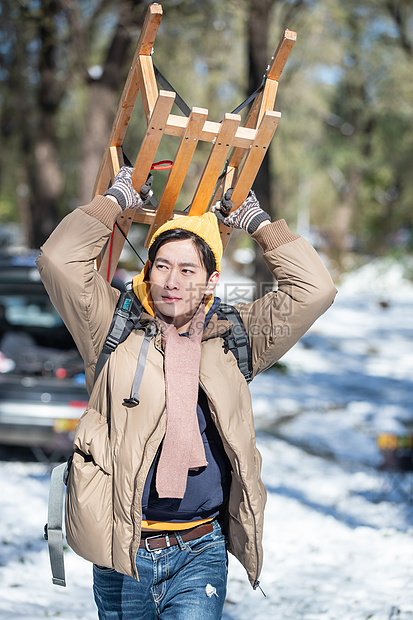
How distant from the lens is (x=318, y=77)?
22562 millimetres

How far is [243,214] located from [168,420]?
32.6 inches

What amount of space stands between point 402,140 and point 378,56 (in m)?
4.38

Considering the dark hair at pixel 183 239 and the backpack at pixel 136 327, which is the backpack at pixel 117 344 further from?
the dark hair at pixel 183 239

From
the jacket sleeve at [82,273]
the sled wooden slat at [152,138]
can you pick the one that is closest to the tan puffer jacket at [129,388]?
the jacket sleeve at [82,273]

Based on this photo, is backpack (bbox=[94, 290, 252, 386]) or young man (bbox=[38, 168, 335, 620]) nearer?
young man (bbox=[38, 168, 335, 620])

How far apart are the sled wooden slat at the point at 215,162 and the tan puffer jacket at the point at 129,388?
1.08 feet

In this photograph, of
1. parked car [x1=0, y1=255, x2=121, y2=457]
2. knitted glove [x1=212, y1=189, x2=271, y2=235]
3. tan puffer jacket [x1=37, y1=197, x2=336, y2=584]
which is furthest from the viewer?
parked car [x1=0, y1=255, x2=121, y2=457]

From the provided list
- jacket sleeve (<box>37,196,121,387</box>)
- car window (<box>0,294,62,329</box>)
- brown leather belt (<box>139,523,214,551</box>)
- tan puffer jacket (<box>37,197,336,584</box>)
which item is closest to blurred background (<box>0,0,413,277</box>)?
car window (<box>0,294,62,329</box>)

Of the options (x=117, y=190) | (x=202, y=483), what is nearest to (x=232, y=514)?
(x=202, y=483)

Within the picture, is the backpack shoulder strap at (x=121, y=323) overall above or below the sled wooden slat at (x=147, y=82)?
below

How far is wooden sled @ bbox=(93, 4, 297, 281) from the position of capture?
239 centimetres

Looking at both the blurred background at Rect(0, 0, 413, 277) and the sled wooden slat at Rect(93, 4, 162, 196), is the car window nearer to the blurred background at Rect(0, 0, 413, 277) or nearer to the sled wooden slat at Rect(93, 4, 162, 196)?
the sled wooden slat at Rect(93, 4, 162, 196)

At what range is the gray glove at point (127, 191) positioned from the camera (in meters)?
2.36

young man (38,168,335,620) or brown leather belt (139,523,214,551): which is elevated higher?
young man (38,168,335,620)
